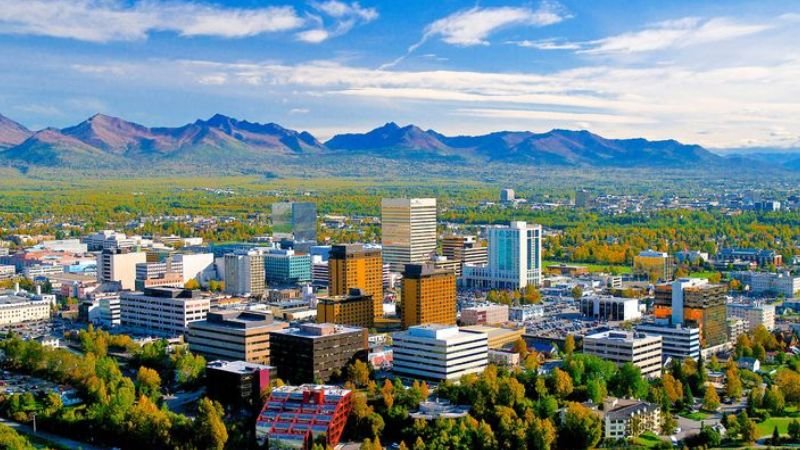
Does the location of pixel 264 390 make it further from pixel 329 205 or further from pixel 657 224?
pixel 329 205

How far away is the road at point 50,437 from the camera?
24.9 m

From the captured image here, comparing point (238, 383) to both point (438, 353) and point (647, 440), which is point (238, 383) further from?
point (647, 440)

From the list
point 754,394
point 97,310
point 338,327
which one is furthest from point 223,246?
point 754,394

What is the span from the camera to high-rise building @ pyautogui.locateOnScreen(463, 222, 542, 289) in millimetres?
53188

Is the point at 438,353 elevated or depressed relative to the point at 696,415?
elevated

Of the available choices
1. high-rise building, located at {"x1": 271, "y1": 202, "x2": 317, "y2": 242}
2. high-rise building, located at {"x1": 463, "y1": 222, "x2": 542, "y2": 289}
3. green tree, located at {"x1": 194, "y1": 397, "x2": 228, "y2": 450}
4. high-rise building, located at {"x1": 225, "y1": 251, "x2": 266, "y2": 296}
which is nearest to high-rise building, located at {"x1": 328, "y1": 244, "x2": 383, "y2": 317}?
high-rise building, located at {"x1": 225, "y1": 251, "x2": 266, "y2": 296}

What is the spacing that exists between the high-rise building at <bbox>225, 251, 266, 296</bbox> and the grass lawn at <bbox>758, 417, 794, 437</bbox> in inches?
1151

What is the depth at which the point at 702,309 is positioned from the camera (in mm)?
36281

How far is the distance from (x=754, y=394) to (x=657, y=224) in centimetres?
5973

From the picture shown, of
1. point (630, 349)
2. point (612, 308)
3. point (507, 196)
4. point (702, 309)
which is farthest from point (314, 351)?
point (507, 196)

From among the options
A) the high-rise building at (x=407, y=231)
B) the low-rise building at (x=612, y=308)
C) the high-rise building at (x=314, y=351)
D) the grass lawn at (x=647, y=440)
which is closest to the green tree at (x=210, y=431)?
the high-rise building at (x=314, y=351)

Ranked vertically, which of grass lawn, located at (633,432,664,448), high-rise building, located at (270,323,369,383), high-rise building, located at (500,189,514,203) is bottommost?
grass lawn, located at (633,432,664,448)

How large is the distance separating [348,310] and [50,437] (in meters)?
14.0

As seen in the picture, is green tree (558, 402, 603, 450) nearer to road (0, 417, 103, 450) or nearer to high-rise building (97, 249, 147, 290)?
road (0, 417, 103, 450)
